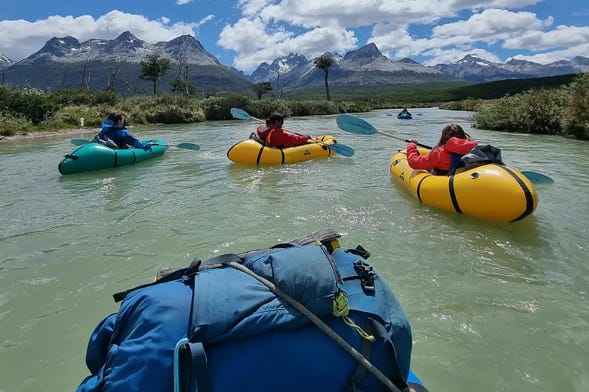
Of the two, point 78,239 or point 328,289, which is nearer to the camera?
point 328,289

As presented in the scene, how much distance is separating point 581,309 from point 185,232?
4.15 metres

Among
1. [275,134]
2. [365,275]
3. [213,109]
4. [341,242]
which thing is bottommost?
[341,242]

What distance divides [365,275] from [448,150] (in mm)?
4493

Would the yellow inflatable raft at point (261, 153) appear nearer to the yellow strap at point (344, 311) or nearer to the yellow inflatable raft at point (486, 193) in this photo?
the yellow inflatable raft at point (486, 193)

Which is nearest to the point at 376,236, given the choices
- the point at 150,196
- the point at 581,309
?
the point at 581,309

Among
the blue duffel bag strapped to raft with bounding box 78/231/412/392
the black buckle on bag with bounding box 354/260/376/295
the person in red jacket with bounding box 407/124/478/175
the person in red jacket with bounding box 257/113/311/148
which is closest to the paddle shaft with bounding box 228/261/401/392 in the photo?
the blue duffel bag strapped to raft with bounding box 78/231/412/392

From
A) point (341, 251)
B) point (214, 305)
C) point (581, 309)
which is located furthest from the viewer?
point (581, 309)

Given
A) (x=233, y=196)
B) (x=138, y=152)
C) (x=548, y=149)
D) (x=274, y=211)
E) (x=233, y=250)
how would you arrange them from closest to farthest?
(x=233, y=250) < (x=274, y=211) < (x=233, y=196) < (x=138, y=152) < (x=548, y=149)

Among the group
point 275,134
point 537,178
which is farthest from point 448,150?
point 275,134

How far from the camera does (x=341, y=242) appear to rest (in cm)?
487

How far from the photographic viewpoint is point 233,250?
469cm

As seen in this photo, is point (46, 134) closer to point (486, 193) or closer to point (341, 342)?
point (486, 193)

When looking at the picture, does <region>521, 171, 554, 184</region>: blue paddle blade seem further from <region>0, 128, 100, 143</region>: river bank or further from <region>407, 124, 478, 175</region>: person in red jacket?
<region>0, 128, 100, 143</region>: river bank

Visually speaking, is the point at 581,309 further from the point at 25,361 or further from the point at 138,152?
the point at 138,152
